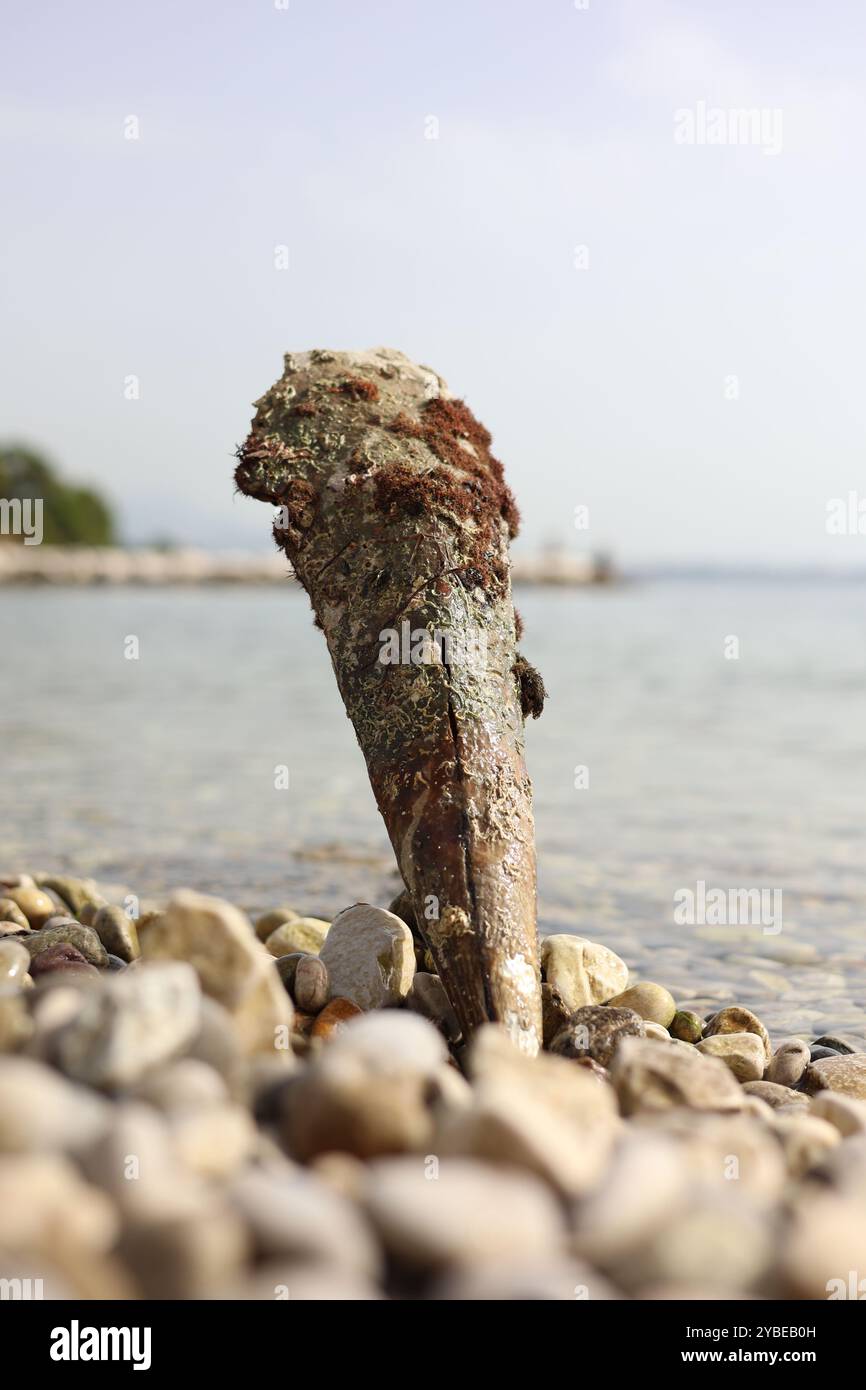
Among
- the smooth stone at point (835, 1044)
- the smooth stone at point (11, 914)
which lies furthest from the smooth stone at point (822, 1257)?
the smooth stone at point (11, 914)

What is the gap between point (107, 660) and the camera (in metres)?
29.2

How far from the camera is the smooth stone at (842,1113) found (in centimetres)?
392

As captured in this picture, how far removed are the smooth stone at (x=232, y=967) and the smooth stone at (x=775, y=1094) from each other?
76.6 inches

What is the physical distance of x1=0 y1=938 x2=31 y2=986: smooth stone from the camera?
484cm

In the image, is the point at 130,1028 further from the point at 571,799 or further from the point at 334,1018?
the point at 571,799

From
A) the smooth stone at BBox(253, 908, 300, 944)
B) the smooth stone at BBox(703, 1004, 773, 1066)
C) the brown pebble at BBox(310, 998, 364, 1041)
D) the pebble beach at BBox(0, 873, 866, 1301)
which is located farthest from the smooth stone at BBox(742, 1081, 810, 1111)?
the smooth stone at BBox(253, 908, 300, 944)

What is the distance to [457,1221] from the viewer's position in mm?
2664

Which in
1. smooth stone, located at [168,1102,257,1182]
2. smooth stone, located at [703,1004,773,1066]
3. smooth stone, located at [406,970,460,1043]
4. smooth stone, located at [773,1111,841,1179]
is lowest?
smooth stone, located at [703,1004,773,1066]

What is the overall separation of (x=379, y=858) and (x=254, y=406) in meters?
4.72

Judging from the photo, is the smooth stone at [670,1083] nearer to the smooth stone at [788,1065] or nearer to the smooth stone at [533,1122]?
the smooth stone at [533,1122]

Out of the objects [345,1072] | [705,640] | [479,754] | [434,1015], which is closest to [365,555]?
[479,754]

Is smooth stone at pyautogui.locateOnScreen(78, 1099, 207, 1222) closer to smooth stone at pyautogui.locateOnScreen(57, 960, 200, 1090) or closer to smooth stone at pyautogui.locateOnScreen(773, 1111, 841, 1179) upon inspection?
smooth stone at pyautogui.locateOnScreen(57, 960, 200, 1090)
